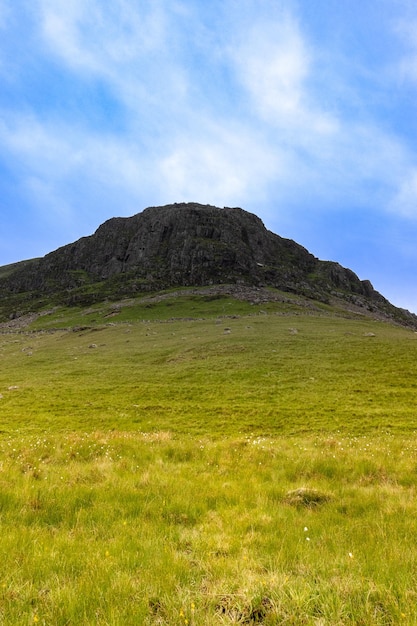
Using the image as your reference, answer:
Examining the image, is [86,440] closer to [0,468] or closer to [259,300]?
[0,468]

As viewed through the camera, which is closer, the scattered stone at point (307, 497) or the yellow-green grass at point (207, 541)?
the yellow-green grass at point (207, 541)

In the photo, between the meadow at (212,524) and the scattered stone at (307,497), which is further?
the scattered stone at (307,497)

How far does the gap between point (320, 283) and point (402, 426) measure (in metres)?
181

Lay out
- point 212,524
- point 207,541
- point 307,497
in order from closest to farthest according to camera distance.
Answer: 1. point 207,541
2. point 212,524
3. point 307,497

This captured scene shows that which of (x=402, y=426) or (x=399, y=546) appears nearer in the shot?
(x=399, y=546)

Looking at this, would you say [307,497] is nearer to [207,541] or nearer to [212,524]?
[212,524]

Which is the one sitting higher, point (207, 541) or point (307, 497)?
point (207, 541)

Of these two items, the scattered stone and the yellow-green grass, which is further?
the scattered stone

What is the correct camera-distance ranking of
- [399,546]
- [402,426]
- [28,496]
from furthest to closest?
[402,426], [28,496], [399,546]

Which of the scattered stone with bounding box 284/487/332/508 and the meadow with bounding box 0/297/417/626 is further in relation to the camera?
the scattered stone with bounding box 284/487/332/508

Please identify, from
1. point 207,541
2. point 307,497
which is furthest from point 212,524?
point 307,497

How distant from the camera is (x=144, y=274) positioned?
7062 inches

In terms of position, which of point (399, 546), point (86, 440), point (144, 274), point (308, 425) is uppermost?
point (144, 274)

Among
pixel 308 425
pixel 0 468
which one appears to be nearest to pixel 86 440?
pixel 0 468
